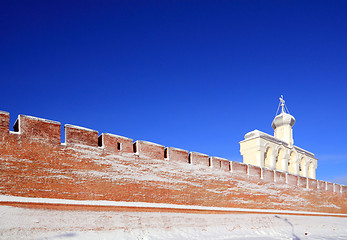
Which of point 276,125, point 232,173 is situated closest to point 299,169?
point 276,125

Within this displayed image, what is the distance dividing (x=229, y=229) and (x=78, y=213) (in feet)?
17.5

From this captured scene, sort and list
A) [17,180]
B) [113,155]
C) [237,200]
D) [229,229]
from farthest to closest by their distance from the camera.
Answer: [237,200] < [229,229] < [113,155] < [17,180]

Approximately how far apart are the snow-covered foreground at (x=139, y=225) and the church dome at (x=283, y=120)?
614cm

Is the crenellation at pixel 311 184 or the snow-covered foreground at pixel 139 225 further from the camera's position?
the crenellation at pixel 311 184

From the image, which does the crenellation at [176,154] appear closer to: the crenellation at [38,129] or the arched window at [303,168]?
the crenellation at [38,129]

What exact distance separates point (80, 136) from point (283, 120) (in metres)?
13.0

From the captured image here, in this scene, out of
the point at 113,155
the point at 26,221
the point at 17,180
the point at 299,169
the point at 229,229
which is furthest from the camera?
the point at 299,169

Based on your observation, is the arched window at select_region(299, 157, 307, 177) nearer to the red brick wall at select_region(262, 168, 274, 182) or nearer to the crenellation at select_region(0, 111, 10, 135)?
the red brick wall at select_region(262, 168, 274, 182)

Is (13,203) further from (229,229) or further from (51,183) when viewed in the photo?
(229,229)

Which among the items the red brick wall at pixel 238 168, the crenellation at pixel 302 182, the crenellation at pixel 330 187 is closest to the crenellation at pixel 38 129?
the red brick wall at pixel 238 168

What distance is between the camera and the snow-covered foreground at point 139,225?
20.1 ft

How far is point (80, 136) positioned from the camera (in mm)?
7992

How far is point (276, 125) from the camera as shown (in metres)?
18.2

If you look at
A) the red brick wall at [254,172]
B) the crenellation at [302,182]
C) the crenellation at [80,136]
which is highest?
the crenellation at [80,136]
